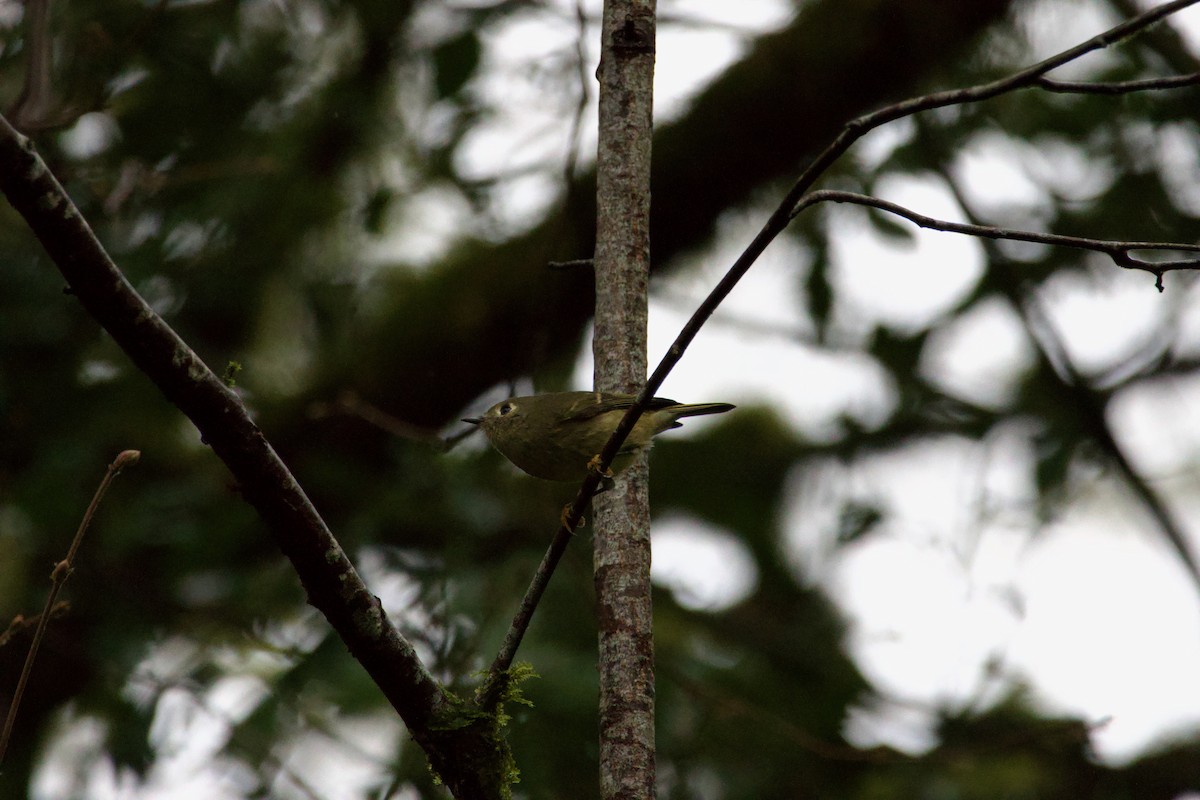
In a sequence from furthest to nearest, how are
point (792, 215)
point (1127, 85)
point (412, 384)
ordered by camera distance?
point (412, 384)
point (792, 215)
point (1127, 85)

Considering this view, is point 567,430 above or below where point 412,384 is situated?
below

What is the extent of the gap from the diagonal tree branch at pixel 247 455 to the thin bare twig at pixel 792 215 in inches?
6.0

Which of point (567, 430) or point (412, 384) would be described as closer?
point (567, 430)

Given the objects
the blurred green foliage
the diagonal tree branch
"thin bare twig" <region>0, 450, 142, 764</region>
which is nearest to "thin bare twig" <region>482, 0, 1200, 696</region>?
the diagonal tree branch

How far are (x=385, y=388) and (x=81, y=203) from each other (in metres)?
2.11

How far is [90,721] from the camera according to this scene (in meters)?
5.44

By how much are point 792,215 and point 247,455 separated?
96 cm

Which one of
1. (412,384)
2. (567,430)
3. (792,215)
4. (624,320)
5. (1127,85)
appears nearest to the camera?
(1127,85)

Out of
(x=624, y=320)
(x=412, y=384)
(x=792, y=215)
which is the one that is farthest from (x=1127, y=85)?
(x=412, y=384)

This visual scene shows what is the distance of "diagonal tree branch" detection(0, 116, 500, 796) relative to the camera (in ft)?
5.30

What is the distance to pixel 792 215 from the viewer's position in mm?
1816

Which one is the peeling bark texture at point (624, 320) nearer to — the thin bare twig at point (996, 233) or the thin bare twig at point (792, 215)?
the thin bare twig at point (792, 215)

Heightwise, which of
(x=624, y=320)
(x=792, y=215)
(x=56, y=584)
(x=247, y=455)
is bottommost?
(x=56, y=584)

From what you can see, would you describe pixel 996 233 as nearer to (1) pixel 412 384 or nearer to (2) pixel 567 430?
(2) pixel 567 430
